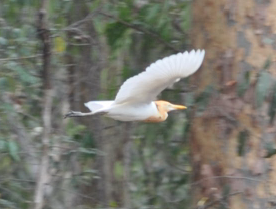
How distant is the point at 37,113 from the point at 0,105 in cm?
→ 89

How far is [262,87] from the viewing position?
2.79 meters

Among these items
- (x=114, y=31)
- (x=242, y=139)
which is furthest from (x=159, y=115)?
(x=114, y=31)

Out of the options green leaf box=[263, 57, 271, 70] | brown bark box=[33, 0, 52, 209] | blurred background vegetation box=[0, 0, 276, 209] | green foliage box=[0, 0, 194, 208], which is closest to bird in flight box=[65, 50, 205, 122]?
brown bark box=[33, 0, 52, 209]

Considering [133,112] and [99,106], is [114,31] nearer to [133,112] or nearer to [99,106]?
[99,106]

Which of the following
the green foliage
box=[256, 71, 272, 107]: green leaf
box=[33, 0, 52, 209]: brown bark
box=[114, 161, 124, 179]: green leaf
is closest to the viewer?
box=[33, 0, 52, 209]: brown bark

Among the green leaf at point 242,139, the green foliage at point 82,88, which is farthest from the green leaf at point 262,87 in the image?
the green foliage at point 82,88

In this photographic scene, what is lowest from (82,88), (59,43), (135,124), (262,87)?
(135,124)

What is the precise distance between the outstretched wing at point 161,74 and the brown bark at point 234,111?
0.43m

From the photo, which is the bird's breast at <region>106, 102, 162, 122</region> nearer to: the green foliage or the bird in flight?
the bird in flight

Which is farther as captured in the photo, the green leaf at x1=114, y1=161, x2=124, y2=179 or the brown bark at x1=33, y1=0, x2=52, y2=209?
the green leaf at x1=114, y1=161, x2=124, y2=179

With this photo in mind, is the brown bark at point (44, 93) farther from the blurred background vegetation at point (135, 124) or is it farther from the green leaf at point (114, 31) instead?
the green leaf at point (114, 31)

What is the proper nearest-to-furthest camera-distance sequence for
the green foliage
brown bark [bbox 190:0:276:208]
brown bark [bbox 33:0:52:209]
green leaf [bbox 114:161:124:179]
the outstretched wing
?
the outstretched wing → brown bark [bbox 33:0:52:209] → brown bark [bbox 190:0:276:208] → the green foliage → green leaf [bbox 114:161:124:179]

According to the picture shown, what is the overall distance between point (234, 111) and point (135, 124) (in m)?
1.14

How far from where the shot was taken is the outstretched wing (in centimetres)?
248
